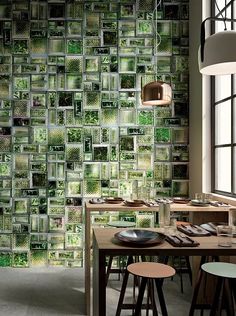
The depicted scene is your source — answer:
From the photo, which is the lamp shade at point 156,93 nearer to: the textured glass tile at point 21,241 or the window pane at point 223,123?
the window pane at point 223,123

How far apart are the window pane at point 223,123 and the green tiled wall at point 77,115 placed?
52cm

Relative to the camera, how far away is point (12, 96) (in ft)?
13.8

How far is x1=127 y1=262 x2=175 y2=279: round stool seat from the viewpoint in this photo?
2086 millimetres

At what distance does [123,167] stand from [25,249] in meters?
1.43

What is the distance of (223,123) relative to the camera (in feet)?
12.5

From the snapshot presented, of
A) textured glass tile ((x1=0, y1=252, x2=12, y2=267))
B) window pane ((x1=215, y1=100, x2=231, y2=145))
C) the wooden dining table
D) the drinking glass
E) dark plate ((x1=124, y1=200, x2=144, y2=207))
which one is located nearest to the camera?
the wooden dining table

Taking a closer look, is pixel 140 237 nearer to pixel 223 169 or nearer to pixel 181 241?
pixel 181 241

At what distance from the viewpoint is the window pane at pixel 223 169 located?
145 inches

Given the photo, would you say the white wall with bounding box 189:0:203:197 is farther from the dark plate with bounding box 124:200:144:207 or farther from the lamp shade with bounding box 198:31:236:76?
the lamp shade with bounding box 198:31:236:76

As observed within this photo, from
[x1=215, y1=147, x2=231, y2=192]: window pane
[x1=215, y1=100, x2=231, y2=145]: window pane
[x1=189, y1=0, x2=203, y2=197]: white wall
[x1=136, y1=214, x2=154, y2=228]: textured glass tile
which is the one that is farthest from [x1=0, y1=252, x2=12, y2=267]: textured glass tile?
[x1=215, y1=100, x2=231, y2=145]: window pane

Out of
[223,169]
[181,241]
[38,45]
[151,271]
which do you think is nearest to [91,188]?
[223,169]

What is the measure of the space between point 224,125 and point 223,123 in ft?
0.09

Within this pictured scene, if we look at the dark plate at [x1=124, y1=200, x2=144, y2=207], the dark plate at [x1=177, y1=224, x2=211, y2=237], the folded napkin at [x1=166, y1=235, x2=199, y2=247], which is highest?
the dark plate at [x1=124, y1=200, x2=144, y2=207]

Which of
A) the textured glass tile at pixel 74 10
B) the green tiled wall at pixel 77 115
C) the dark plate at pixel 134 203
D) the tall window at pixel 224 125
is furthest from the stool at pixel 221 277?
the textured glass tile at pixel 74 10
